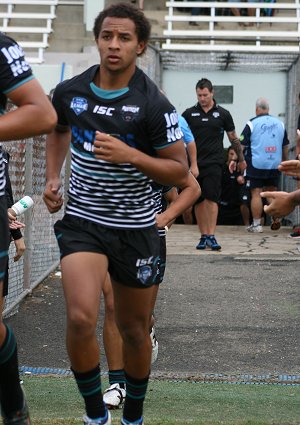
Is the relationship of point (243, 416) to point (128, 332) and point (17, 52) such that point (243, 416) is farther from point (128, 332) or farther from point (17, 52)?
point (17, 52)

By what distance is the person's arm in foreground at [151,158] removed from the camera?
5.04 metres

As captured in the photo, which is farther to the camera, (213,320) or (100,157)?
(213,320)

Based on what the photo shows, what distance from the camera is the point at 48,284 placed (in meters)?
11.3

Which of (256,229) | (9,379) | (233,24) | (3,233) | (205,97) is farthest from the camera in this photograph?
(233,24)

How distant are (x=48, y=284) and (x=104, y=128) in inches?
245

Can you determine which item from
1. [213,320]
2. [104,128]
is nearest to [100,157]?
[104,128]

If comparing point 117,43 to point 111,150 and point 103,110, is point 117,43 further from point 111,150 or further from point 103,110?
point 111,150

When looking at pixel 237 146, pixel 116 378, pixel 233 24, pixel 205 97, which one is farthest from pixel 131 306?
pixel 233 24

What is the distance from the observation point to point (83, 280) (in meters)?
5.07

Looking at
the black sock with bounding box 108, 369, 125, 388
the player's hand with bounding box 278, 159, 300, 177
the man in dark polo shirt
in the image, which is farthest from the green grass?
the man in dark polo shirt

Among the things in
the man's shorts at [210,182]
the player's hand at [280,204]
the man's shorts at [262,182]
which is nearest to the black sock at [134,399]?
the player's hand at [280,204]

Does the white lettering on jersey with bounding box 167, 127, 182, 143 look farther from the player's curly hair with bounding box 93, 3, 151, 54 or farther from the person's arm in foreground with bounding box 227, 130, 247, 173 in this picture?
the person's arm in foreground with bounding box 227, 130, 247, 173

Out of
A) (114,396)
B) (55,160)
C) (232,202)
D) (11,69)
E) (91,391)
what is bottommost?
(232,202)

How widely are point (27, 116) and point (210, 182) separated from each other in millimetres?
9568
